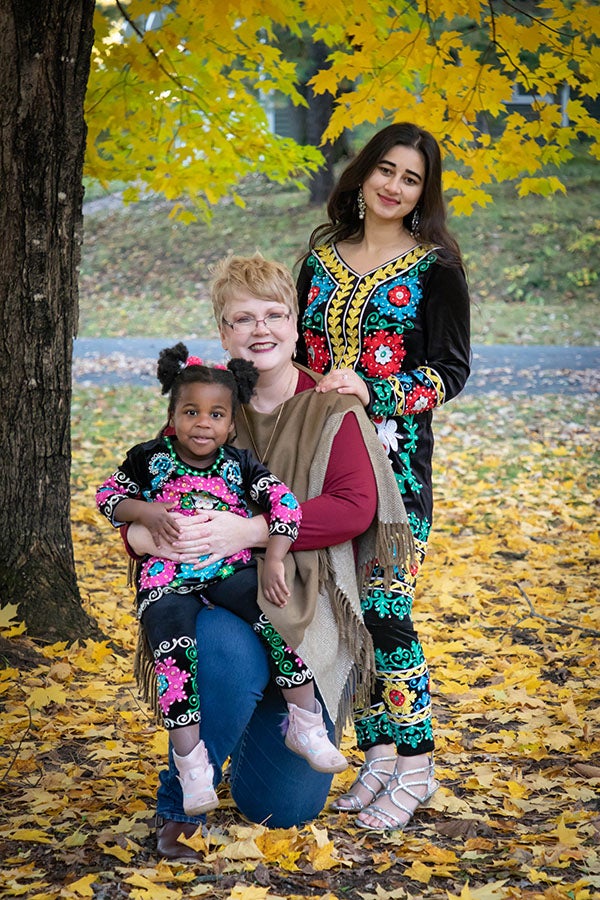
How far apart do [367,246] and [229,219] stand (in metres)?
17.0

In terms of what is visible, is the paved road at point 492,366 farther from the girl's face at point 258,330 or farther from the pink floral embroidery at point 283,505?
the pink floral embroidery at point 283,505

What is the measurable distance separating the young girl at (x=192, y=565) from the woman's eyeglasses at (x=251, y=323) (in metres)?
0.15

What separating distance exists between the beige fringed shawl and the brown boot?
52 centimetres

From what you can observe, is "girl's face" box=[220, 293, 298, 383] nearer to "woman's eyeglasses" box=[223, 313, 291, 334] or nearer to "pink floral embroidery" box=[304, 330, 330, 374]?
"woman's eyeglasses" box=[223, 313, 291, 334]

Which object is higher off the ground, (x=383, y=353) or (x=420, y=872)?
(x=383, y=353)

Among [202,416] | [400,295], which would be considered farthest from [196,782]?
[400,295]

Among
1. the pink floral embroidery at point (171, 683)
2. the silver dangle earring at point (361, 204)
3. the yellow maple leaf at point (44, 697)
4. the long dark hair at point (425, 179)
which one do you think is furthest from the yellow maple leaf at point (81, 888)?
the silver dangle earring at point (361, 204)

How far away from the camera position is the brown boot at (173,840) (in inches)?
118

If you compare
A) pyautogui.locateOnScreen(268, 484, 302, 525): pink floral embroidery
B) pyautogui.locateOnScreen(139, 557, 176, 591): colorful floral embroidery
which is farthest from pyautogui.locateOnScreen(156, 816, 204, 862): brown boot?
pyautogui.locateOnScreen(268, 484, 302, 525): pink floral embroidery

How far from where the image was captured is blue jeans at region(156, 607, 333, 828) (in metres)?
2.99

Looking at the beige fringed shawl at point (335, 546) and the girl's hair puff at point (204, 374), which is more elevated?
the girl's hair puff at point (204, 374)

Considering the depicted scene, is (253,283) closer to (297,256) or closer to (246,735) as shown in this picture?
(246,735)

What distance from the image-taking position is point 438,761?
399cm

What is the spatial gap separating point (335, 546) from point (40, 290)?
2124 mm
